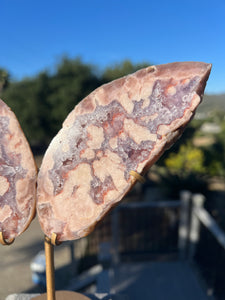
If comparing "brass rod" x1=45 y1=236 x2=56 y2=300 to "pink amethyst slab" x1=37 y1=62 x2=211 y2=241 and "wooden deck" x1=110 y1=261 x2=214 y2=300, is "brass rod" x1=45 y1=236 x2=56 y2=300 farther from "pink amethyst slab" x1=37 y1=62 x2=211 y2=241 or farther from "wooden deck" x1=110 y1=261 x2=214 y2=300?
"wooden deck" x1=110 y1=261 x2=214 y2=300

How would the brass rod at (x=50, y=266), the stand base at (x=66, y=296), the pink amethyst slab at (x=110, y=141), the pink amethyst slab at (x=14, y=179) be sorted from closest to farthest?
the pink amethyst slab at (x=110, y=141)
the pink amethyst slab at (x=14, y=179)
the brass rod at (x=50, y=266)
the stand base at (x=66, y=296)

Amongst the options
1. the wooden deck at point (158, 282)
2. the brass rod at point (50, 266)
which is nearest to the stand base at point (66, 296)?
the brass rod at point (50, 266)

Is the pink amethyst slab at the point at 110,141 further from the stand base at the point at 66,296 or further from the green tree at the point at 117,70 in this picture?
the green tree at the point at 117,70

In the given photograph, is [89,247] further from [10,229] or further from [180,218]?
[10,229]

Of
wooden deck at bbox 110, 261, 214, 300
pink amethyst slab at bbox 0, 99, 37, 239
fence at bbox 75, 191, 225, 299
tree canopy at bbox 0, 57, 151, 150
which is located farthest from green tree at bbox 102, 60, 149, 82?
pink amethyst slab at bbox 0, 99, 37, 239

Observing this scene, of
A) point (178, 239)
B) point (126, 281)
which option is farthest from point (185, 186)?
point (126, 281)

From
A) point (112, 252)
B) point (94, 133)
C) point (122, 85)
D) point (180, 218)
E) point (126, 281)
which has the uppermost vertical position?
point (122, 85)
